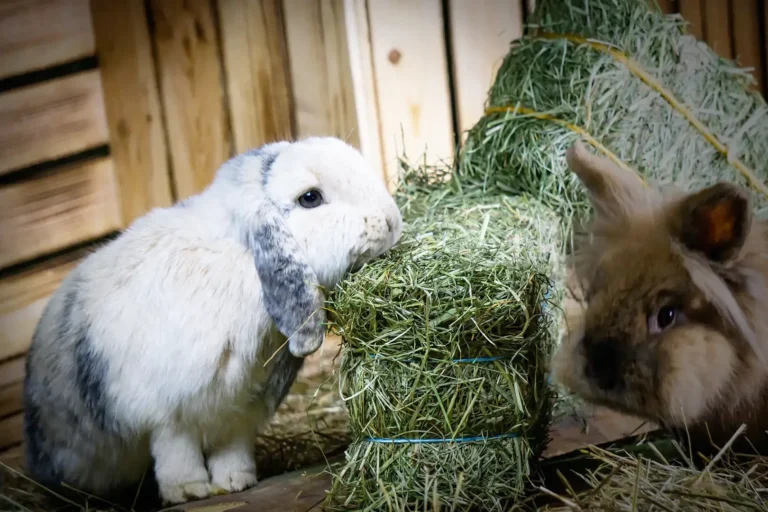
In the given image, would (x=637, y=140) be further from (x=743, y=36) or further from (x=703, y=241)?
(x=743, y=36)

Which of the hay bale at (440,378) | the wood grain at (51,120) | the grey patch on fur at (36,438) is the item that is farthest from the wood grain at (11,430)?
the hay bale at (440,378)

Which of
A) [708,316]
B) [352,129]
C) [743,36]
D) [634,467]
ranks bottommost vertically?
[634,467]

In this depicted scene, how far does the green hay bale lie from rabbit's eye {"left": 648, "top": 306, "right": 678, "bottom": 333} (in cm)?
68

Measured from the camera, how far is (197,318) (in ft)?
6.51

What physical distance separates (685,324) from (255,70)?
5.75 feet

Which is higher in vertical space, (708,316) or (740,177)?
(740,177)

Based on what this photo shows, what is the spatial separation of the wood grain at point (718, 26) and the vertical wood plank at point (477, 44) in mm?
906

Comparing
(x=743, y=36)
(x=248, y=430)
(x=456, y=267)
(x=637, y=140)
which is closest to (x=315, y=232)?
(x=456, y=267)

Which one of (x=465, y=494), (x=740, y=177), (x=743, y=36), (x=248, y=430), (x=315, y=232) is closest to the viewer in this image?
(x=465, y=494)

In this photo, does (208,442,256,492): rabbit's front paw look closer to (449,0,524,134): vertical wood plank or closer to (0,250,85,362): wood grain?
(0,250,85,362): wood grain

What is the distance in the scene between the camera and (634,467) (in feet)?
6.41

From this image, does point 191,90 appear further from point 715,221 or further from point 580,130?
point 715,221

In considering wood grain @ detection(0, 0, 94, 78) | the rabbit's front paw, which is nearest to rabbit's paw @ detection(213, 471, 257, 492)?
the rabbit's front paw

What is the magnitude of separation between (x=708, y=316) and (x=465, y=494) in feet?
2.57
